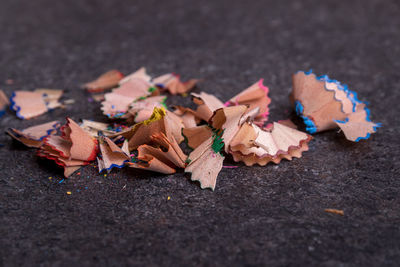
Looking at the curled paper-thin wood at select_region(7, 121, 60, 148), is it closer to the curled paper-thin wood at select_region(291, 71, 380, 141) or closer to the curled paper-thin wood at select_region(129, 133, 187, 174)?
the curled paper-thin wood at select_region(129, 133, 187, 174)

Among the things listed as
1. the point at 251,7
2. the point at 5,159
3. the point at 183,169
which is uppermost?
the point at 251,7

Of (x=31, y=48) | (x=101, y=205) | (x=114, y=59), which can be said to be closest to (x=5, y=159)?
(x=101, y=205)

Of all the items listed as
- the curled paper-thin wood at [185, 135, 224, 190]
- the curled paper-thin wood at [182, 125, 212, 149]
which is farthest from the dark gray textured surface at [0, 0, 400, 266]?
the curled paper-thin wood at [182, 125, 212, 149]

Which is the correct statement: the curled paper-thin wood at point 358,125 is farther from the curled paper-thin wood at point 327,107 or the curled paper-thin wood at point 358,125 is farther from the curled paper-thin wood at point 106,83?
the curled paper-thin wood at point 106,83

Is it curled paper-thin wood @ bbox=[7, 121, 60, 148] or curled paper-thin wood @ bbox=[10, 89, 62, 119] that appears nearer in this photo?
curled paper-thin wood @ bbox=[7, 121, 60, 148]

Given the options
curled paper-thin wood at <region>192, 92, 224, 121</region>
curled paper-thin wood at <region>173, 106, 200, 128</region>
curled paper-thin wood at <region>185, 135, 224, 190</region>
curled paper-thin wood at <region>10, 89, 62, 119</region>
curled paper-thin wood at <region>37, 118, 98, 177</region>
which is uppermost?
curled paper-thin wood at <region>192, 92, 224, 121</region>

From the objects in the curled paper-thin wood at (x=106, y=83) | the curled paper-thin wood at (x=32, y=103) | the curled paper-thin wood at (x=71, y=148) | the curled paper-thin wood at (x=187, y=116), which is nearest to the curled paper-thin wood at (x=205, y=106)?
the curled paper-thin wood at (x=187, y=116)

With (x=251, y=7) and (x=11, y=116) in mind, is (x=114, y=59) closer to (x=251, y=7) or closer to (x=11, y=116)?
(x=11, y=116)
